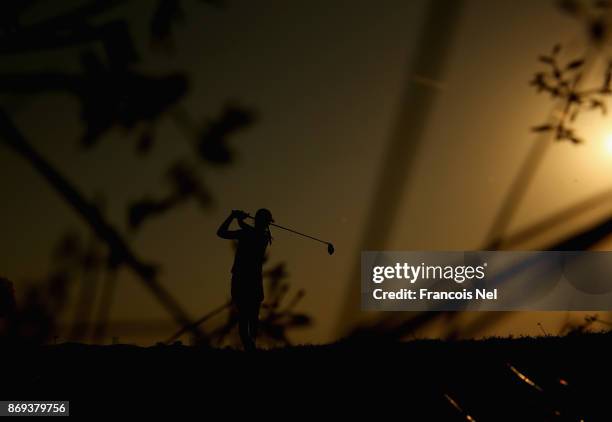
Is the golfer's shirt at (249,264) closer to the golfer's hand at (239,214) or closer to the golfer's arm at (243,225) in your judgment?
the golfer's arm at (243,225)

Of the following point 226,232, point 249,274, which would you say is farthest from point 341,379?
point 226,232

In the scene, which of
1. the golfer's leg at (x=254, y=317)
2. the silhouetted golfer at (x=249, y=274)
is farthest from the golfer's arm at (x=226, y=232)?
the golfer's leg at (x=254, y=317)

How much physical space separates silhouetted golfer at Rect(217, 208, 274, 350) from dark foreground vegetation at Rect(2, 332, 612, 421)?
0.63 ft

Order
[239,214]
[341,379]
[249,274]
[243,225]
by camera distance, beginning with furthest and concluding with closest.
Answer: [239,214]
[243,225]
[249,274]
[341,379]

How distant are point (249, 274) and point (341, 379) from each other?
0.98 meters

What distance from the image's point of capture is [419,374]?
3473 mm

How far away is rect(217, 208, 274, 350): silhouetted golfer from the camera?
13.2 feet

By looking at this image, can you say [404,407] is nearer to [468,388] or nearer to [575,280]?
[468,388]

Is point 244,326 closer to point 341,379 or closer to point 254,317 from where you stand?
point 254,317

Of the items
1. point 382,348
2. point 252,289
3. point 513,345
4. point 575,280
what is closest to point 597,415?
point 513,345

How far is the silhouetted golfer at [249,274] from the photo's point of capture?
4.01m

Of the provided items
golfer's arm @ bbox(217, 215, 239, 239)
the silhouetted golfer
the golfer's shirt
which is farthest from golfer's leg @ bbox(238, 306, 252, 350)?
golfer's arm @ bbox(217, 215, 239, 239)

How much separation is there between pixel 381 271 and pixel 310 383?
170 centimetres

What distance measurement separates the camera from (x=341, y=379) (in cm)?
345
